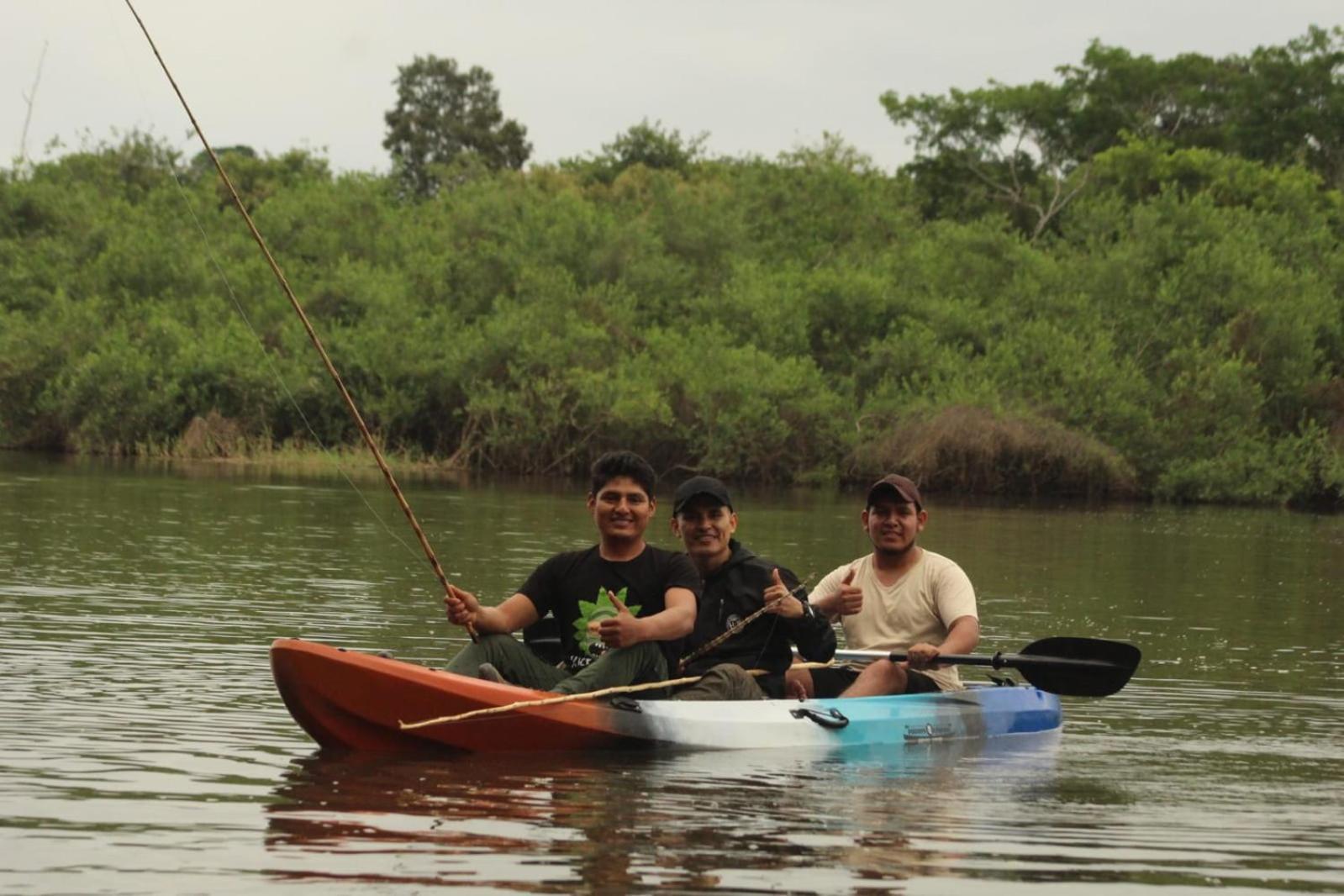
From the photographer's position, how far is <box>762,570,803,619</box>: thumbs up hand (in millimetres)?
9227

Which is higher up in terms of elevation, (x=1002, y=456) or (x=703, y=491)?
(x=1002, y=456)

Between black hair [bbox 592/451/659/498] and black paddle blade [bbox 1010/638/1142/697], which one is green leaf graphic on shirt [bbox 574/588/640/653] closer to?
black hair [bbox 592/451/659/498]

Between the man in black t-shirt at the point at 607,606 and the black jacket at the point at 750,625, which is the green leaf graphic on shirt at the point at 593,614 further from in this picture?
the black jacket at the point at 750,625

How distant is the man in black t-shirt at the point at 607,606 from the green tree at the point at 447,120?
7376cm

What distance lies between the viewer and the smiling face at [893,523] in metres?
10.1

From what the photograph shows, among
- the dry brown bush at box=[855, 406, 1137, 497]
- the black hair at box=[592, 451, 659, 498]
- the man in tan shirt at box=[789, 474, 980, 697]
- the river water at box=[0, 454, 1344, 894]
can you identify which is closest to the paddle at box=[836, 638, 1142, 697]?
the river water at box=[0, 454, 1344, 894]

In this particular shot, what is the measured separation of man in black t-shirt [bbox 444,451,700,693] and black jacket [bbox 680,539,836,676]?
0.30 meters

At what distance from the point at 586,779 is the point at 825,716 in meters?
1.43

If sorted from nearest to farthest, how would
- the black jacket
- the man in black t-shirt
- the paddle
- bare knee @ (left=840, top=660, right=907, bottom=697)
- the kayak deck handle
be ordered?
the man in black t-shirt < the black jacket < the kayak deck handle < bare knee @ (left=840, top=660, right=907, bottom=697) < the paddle

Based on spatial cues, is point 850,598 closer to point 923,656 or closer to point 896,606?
point 923,656

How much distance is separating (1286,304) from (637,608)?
117 ft

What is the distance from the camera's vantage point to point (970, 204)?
195ft

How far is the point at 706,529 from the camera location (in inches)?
368

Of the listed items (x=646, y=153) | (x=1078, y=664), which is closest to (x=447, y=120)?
(x=646, y=153)
